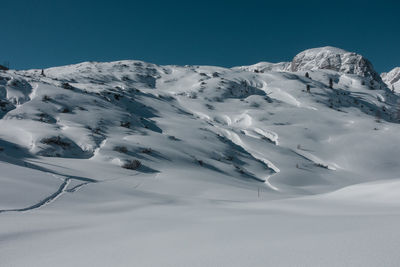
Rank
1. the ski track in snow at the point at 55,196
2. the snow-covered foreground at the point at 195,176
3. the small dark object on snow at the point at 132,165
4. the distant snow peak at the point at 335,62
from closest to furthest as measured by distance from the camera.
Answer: the snow-covered foreground at the point at 195,176, the ski track in snow at the point at 55,196, the small dark object on snow at the point at 132,165, the distant snow peak at the point at 335,62

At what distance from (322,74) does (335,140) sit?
3467 centimetres

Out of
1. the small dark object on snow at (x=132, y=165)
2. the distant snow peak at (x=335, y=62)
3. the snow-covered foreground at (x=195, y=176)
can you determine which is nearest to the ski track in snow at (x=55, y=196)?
the snow-covered foreground at (x=195, y=176)

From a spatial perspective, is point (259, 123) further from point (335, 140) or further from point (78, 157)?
point (78, 157)

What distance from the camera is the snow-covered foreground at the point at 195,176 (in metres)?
2.50

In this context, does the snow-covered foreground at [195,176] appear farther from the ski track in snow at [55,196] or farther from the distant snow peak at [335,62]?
the distant snow peak at [335,62]

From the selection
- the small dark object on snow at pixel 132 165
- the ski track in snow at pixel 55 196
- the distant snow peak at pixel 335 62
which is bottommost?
the ski track in snow at pixel 55 196

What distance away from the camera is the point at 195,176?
444 inches

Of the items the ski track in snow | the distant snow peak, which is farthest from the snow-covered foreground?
the distant snow peak

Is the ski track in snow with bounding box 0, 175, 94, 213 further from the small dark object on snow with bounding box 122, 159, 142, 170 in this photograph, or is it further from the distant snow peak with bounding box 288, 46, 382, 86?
the distant snow peak with bounding box 288, 46, 382, 86

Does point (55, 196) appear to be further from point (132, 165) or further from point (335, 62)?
point (335, 62)

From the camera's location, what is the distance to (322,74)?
165 feet

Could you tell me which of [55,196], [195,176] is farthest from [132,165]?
[55,196]

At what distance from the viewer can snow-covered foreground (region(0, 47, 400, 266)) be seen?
2.50 m

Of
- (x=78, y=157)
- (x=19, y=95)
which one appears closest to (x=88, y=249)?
(x=78, y=157)
